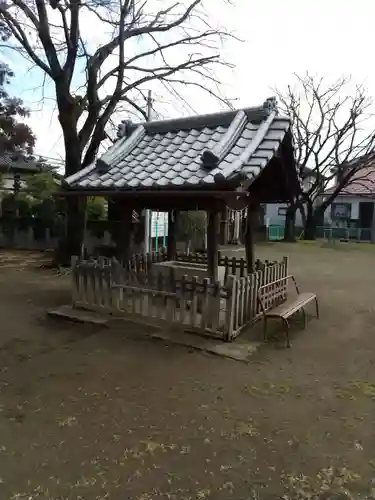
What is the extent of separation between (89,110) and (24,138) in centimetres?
747

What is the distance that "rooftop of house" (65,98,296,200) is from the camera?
20.1 feet

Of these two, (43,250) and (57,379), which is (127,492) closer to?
(57,379)

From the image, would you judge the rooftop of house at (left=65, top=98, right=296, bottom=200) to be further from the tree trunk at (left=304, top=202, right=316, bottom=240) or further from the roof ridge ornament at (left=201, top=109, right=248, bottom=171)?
the tree trunk at (left=304, top=202, right=316, bottom=240)

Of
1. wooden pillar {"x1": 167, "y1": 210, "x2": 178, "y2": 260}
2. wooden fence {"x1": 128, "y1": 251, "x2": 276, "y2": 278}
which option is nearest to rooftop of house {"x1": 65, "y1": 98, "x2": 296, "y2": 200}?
wooden fence {"x1": 128, "y1": 251, "x2": 276, "y2": 278}

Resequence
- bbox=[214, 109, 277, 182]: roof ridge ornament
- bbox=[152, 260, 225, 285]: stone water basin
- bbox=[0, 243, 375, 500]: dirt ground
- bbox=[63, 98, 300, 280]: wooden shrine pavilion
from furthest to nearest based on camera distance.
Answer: bbox=[152, 260, 225, 285]: stone water basin → bbox=[63, 98, 300, 280]: wooden shrine pavilion → bbox=[214, 109, 277, 182]: roof ridge ornament → bbox=[0, 243, 375, 500]: dirt ground

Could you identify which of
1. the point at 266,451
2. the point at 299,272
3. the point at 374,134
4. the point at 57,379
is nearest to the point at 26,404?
the point at 57,379

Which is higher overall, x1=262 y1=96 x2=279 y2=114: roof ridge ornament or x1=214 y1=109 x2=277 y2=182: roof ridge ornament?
x1=262 y1=96 x2=279 y2=114: roof ridge ornament

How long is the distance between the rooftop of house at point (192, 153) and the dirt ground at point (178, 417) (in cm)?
245

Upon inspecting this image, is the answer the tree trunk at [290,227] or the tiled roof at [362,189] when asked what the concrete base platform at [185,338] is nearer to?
the tree trunk at [290,227]

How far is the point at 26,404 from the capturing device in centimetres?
433

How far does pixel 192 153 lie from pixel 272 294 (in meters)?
3.02

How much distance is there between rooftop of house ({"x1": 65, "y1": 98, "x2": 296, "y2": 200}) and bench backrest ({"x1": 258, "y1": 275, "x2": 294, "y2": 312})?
2.19 meters

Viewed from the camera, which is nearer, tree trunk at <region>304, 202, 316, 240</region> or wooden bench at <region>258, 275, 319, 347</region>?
wooden bench at <region>258, 275, 319, 347</region>

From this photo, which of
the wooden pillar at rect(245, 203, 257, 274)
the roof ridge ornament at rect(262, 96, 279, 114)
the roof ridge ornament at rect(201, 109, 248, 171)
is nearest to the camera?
the roof ridge ornament at rect(201, 109, 248, 171)
